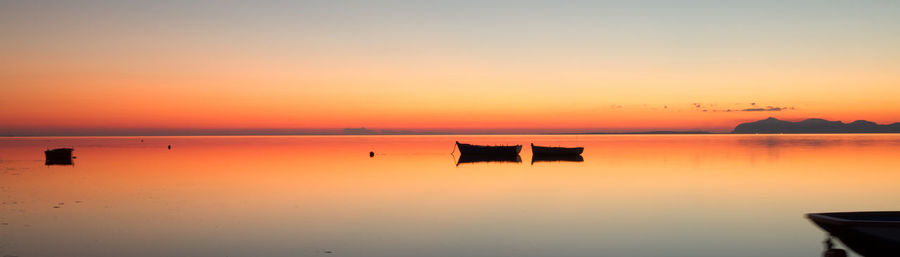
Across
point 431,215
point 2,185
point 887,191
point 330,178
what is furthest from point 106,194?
point 887,191

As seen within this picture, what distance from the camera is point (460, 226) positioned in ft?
68.1

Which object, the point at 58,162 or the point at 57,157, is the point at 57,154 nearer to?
the point at 57,157

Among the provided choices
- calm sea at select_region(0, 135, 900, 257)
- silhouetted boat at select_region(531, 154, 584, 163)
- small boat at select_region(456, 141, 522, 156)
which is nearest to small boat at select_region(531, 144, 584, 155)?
silhouetted boat at select_region(531, 154, 584, 163)

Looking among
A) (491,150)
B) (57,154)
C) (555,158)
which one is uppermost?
(57,154)

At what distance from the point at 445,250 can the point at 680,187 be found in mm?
22438

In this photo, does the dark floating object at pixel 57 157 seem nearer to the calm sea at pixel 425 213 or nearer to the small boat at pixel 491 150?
the calm sea at pixel 425 213

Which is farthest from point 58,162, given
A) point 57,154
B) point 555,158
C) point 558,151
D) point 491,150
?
point 558,151

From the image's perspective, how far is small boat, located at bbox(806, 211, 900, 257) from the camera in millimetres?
16031

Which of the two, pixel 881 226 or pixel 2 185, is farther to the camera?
pixel 2 185

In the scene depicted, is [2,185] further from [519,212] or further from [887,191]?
[887,191]

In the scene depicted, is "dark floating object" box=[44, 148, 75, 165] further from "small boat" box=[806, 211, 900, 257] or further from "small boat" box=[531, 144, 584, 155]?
"small boat" box=[806, 211, 900, 257]

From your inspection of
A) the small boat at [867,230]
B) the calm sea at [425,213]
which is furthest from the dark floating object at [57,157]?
the small boat at [867,230]

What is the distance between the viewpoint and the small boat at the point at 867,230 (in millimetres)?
16031

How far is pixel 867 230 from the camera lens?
54.2ft
